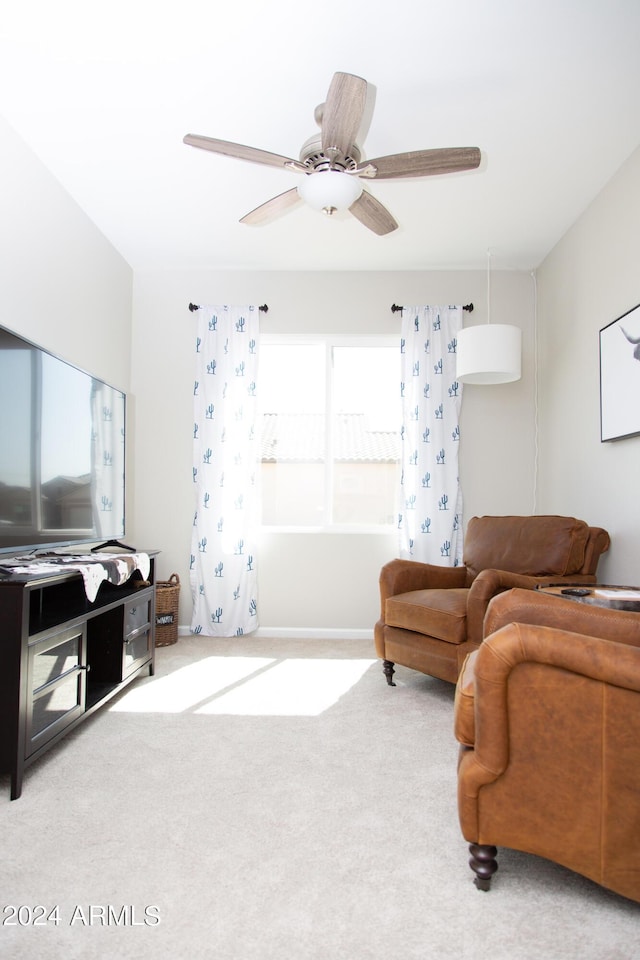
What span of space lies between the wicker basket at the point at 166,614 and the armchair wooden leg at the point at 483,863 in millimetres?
2856

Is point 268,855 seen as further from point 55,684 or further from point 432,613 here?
point 432,613

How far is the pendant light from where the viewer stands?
3605 mm

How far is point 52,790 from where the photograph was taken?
6.51 feet

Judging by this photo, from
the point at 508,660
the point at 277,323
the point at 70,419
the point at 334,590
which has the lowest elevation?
the point at 334,590

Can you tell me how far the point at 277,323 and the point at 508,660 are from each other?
3.51 m

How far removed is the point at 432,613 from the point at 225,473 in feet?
6.53

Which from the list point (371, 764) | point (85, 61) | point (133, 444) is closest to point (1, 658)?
point (371, 764)

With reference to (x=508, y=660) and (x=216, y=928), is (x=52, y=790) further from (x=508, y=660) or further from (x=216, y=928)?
(x=508, y=660)

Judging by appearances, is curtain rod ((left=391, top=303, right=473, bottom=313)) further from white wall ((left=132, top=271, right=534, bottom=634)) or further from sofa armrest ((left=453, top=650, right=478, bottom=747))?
sofa armrest ((left=453, top=650, right=478, bottom=747))

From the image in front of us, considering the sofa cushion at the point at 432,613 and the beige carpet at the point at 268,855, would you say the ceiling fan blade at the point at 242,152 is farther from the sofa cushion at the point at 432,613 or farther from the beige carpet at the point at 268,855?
the beige carpet at the point at 268,855

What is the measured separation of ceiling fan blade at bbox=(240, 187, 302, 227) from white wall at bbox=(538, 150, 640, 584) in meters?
1.64

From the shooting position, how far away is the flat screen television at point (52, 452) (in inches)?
89.8

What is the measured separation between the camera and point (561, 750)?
1356 mm

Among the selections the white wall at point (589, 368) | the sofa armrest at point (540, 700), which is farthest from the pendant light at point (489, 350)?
the sofa armrest at point (540, 700)
